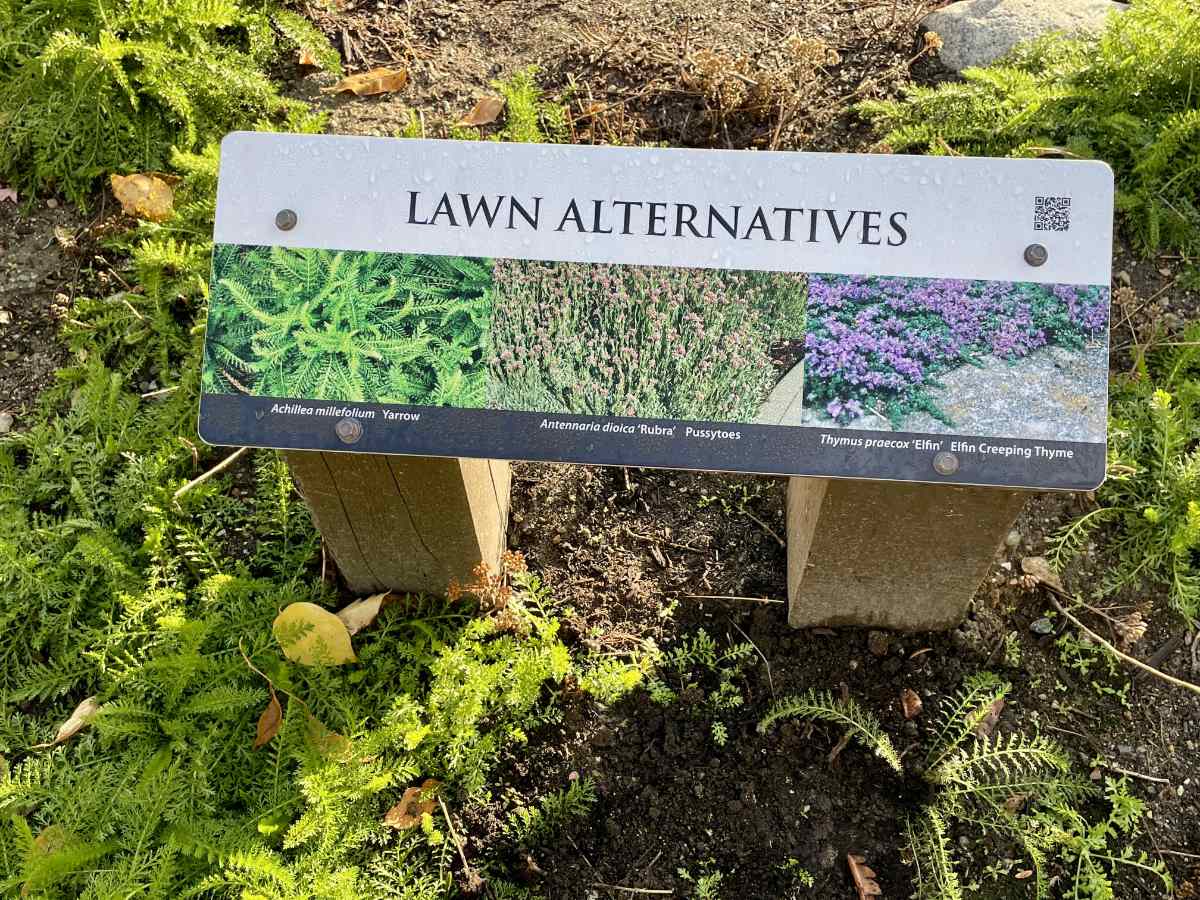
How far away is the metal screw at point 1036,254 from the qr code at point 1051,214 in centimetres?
4

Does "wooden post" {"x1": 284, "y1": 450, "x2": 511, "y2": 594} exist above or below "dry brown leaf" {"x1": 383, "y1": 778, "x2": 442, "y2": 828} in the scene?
above

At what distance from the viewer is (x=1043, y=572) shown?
299 cm

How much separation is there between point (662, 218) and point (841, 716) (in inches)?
57.3

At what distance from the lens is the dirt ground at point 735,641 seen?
2.60 m

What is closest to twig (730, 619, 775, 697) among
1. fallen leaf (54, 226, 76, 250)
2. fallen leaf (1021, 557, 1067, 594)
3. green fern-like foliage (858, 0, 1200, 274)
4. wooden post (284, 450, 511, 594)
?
wooden post (284, 450, 511, 594)

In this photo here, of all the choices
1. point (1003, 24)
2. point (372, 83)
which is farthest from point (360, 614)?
point (1003, 24)

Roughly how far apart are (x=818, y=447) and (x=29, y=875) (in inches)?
85.1

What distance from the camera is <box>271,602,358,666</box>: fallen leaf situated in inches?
105

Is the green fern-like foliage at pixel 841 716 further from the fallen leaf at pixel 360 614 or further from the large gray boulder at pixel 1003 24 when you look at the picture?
the large gray boulder at pixel 1003 24

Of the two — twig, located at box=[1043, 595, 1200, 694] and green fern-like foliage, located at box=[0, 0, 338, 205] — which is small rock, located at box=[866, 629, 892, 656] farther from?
green fern-like foliage, located at box=[0, 0, 338, 205]

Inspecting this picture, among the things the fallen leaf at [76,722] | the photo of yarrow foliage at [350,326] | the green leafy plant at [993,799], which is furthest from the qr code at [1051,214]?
the fallen leaf at [76,722]

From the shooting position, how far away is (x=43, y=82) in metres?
3.93

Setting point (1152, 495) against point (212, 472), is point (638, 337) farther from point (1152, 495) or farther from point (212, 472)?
point (1152, 495)

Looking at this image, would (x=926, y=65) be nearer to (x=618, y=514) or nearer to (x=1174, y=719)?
(x=618, y=514)
